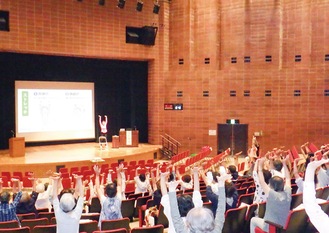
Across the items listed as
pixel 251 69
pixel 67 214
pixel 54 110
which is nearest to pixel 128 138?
pixel 54 110

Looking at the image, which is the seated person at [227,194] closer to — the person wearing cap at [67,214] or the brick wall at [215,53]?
the person wearing cap at [67,214]

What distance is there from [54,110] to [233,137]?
8.67 metres

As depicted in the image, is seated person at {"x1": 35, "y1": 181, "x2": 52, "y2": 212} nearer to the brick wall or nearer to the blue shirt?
the blue shirt

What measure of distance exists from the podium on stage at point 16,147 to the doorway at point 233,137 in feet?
30.3

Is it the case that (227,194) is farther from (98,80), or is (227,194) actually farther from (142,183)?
(98,80)

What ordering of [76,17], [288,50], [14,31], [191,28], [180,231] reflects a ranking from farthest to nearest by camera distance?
[191,28] < [288,50] < [76,17] < [14,31] < [180,231]

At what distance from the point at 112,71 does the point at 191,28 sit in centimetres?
477

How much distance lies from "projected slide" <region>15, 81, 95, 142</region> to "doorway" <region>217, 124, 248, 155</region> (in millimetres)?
6474

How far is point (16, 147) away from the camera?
15969 millimetres

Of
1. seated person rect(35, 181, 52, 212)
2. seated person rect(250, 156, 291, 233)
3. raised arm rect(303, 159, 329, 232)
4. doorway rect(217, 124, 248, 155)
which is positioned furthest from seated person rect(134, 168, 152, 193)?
doorway rect(217, 124, 248, 155)

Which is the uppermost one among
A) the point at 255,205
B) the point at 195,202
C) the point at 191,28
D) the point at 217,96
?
the point at 191,28

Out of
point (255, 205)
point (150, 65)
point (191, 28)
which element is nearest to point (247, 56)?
point (191, 28)

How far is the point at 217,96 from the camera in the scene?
20062 millimetres

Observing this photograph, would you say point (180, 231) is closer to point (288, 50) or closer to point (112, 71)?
point (288, 50)
